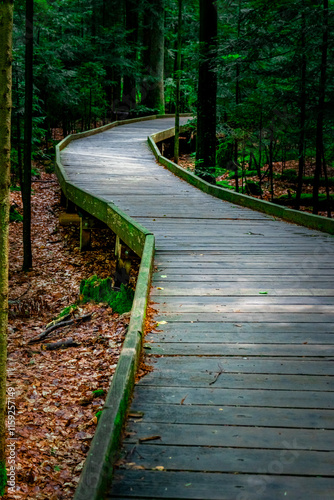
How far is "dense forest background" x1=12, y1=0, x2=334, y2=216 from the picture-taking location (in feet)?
33.4

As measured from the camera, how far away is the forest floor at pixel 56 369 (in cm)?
371

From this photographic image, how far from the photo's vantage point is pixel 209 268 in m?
5.71

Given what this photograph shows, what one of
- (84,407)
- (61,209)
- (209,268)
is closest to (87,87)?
(61,209)

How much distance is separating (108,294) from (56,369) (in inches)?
97.0

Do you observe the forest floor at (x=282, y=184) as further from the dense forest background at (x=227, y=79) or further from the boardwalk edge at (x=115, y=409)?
the boardwalk edge at (x=115, y=409)

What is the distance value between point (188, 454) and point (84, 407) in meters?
2.36

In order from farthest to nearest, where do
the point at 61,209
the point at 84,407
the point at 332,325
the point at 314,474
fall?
1. the point at 61,209
2. the point at 84,407
3. the point at 332,325
4. the point at 314,474

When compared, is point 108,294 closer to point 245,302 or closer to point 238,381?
point 245,302

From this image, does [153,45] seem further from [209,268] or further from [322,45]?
[209,268]

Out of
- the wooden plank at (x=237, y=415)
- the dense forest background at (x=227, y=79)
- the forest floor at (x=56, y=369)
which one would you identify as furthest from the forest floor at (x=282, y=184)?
the wooden plank at (x=237, y=415)

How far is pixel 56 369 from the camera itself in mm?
5430

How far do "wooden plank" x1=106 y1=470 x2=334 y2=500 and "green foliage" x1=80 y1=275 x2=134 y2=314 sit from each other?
4.74 metres

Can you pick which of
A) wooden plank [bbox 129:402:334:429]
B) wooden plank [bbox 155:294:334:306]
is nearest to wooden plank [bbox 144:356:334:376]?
wooden plank [bbox 129:402:334:429]

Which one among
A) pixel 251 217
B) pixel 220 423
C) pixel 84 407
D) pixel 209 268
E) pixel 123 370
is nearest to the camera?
pixel 220 423
